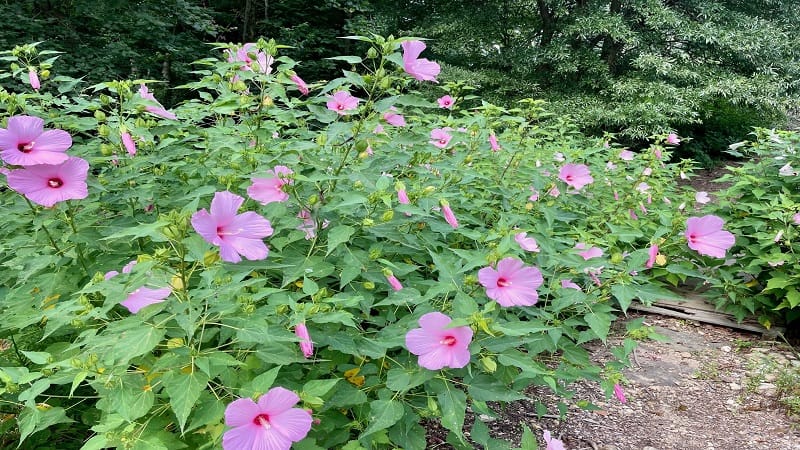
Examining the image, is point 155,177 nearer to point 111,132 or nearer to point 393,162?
point 111,132

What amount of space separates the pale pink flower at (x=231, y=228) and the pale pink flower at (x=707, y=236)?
1.18 m

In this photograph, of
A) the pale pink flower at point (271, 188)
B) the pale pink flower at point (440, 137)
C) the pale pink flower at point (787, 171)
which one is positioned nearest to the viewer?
the pale pink flower at point (271, 188)

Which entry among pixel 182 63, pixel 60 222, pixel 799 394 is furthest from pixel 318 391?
pixel 182 63

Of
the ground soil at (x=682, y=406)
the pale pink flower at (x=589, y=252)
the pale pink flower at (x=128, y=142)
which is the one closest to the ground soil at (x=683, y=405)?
the ground soil at (x=682, y=406)

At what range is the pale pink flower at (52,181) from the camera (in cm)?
113

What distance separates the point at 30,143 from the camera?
112 cm

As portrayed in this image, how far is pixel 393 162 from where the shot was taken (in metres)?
1.54

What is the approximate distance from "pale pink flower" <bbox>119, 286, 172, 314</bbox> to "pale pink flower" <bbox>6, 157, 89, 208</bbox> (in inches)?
13.9

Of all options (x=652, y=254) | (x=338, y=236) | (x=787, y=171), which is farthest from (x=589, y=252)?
(x=787, y=171)

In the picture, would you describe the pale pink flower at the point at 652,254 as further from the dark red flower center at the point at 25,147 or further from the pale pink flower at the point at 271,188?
the dark red flower center at the point at 25,147

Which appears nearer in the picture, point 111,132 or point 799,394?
point 111,132

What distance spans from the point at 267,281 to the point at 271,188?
0.27m

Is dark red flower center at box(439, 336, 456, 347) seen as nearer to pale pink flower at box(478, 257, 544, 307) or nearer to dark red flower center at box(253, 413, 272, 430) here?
pale pink flower at box(478, 257, 544, 307)

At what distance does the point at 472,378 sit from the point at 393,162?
667 mm
